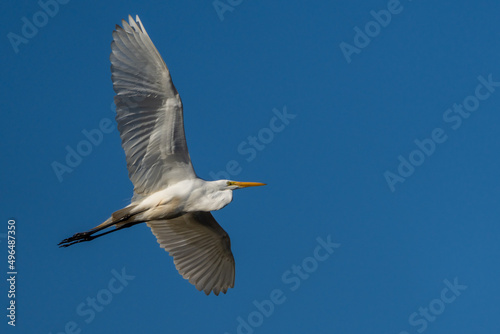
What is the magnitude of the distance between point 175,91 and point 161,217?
2.28 meters

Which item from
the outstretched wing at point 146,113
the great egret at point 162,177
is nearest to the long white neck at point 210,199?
the great egret at point 162,177

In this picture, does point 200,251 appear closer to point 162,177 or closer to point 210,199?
point 210,199

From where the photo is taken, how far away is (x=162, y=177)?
11227mm

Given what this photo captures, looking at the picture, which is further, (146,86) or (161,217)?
(161,217)

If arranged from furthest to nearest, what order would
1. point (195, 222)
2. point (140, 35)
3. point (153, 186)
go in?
point (195, 222), point (153, 186), point (140, 35)

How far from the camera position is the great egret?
9898 millimetres

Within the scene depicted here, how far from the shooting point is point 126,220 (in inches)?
435

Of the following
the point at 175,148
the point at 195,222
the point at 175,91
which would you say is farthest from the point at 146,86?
the point at 195,222

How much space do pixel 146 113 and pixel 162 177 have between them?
1347 millimetres

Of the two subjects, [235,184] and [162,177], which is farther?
[235,184]

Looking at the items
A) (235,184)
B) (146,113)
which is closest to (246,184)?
(235,184)

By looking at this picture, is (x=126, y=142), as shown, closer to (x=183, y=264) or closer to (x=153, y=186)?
(x=153, y=186)

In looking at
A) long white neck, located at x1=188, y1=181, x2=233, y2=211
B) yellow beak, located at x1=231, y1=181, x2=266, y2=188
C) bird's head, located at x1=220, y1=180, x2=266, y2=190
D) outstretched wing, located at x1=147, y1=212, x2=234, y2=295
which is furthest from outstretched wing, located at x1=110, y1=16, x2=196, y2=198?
outstretched wing, located at x1=147, y1=212, x2=234, y2=295

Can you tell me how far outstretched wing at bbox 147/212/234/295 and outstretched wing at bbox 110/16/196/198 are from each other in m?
1.72
